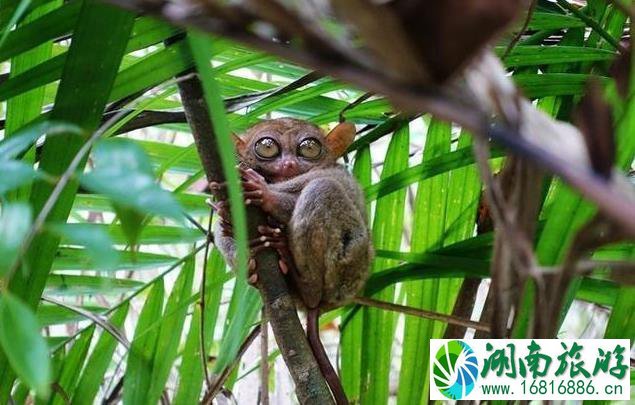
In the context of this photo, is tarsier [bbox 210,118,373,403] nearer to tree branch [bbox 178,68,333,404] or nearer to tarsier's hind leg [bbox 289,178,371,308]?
tarsier's hind leg [bbox 289,178,371,308]

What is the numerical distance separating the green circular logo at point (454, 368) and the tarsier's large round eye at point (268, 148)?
1283 mm

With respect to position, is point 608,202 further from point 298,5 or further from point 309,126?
point 309,126

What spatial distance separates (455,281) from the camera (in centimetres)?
275

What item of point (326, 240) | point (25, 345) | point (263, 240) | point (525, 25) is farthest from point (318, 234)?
point (25, 345)

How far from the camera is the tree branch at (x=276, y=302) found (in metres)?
1.97

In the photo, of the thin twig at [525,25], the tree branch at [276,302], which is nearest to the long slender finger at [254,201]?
the tree branch at [276,302]

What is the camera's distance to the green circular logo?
2.04 meters

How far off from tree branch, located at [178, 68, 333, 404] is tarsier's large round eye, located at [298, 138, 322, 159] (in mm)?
1047

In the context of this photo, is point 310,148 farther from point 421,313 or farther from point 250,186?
point 421,313

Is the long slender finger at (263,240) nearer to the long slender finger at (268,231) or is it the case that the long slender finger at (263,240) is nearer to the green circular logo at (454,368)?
the long slender finger at (268,231)

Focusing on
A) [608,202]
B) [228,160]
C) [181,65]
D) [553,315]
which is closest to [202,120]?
[181,65]

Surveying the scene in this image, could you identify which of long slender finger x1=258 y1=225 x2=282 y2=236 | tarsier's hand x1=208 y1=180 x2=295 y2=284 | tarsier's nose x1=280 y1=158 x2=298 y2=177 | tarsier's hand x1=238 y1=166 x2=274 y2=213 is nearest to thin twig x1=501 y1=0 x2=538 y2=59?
tarsier's hand x1=208 y1=180 x2=295 y2=284

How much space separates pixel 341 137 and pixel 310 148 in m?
0.36

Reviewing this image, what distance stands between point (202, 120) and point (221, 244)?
1.02m
